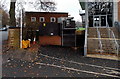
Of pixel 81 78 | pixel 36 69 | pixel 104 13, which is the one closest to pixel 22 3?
pixel 104 13

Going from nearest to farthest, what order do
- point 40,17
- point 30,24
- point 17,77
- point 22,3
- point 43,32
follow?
point 17,77 → point 43,32 → point 30,24 → point 22,3 → point 40,17

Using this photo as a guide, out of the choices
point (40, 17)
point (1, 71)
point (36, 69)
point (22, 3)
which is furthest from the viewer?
point (40, 17)

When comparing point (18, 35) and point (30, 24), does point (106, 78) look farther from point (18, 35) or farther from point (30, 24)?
point (30, 24)

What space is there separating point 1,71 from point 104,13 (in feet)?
70.4

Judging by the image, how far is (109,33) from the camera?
17625mm

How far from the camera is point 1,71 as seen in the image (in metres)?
6.81

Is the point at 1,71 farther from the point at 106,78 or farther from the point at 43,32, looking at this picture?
the point at 43,32

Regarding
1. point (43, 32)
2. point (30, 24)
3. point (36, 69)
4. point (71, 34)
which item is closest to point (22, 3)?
point (30, 24)

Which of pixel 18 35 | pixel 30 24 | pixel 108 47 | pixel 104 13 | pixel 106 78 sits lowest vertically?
pixel 106 78

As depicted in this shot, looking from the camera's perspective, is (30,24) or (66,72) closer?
(66,72)

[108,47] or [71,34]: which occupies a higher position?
[71,34]

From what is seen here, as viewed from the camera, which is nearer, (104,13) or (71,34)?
(71,34)

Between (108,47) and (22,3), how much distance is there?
49.8ft

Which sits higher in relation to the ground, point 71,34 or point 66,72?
point 71,34
